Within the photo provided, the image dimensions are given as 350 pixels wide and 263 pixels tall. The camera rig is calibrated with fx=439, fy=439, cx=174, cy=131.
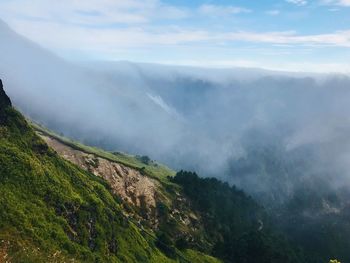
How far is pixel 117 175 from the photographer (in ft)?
612

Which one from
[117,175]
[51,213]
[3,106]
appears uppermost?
[3,106]

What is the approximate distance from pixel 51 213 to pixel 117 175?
96.6 m

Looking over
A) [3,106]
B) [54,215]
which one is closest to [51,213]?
[54,215]

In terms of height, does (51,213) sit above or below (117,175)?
above

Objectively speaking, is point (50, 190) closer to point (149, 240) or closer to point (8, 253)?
point (8, 253)

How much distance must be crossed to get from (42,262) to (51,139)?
421 feet

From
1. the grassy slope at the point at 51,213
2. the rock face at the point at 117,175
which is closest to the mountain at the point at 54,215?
the grassy slope at the point at 51,213

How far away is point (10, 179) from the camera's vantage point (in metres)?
88.9

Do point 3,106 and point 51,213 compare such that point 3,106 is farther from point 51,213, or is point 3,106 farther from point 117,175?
point 117,175

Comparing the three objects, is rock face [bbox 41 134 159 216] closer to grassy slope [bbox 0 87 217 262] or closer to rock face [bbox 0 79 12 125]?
grassy slope [bbox 0 87 217 262]

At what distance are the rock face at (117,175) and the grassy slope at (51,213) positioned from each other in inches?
2070

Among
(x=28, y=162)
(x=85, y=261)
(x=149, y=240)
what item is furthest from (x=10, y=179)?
(x=149, y=240)

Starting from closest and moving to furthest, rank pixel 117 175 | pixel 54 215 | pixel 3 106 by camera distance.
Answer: pixel 54 215
pixel 3 106
pixel 117 175

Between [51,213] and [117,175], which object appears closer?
[51,213]
